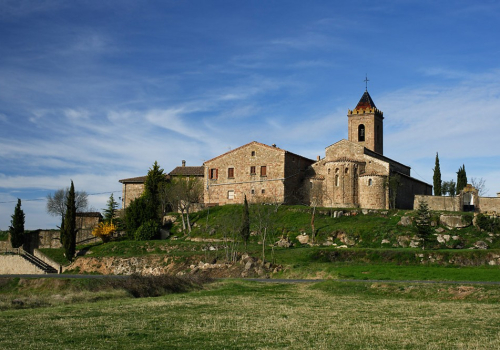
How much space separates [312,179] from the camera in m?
62.6

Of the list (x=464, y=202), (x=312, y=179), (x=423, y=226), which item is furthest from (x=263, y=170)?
(x=423, y=226)

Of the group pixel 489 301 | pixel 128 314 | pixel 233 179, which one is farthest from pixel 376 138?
pixel 128 314

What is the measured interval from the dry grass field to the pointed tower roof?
49.4 m

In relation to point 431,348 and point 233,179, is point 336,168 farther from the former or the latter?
point 431,348

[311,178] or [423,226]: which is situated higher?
[311,178]

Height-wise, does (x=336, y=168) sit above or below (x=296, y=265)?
above

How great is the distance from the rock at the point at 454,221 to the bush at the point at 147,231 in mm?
26750

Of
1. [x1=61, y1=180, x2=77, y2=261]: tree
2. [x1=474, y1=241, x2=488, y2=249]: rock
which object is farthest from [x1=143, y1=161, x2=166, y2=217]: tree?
[x1=474, y1=241, x2=488, y2=249]: rock

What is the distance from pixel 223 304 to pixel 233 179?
44096 millimetres

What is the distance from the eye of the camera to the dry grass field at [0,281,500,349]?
14.1 meters

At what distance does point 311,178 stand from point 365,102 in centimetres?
1699

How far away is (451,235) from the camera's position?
45.6m

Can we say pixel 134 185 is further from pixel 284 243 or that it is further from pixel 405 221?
pixel 405 221

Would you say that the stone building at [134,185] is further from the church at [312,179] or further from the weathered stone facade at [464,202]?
the weathered stone facade at [464,202]
